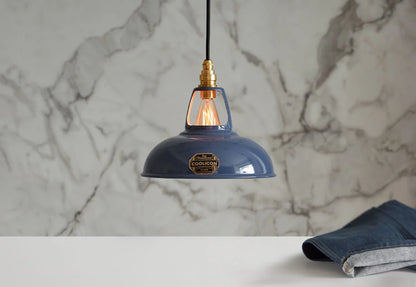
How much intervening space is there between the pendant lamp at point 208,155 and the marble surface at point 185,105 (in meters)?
1.15

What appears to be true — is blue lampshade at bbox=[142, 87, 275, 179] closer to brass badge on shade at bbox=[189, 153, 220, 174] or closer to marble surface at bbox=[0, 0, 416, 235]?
brass badge on shade at bbox=[189, 153, 220, 174]

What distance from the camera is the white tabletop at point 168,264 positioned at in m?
1.13

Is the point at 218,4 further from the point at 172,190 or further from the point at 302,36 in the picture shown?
the point at 172,190

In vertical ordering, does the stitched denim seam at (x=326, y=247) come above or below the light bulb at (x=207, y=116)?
below

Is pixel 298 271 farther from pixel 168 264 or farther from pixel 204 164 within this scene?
pixel 204 164

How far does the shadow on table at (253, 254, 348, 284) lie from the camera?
1154mm

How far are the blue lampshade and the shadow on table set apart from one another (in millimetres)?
321

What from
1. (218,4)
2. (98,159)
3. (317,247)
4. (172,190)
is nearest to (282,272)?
(317,247)

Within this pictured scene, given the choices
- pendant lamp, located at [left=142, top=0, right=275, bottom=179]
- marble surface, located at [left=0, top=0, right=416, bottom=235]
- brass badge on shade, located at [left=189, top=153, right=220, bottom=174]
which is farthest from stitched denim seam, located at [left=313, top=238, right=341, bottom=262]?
marble surface, located at [left=0, top=0, right=416, bottom=235]

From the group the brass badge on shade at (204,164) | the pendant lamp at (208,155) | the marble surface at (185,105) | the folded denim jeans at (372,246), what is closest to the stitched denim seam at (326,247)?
the folded denim jeans at (372,246)

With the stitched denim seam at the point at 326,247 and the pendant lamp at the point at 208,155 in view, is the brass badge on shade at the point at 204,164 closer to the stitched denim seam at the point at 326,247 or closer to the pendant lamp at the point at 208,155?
the pendant lamp at the point at 208,155

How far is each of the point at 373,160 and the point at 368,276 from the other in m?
1.09

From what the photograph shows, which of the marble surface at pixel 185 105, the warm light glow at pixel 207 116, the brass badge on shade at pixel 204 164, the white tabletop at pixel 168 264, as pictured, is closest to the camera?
the brass badge on shade at pixel 204 164

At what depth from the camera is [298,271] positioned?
1210mm
